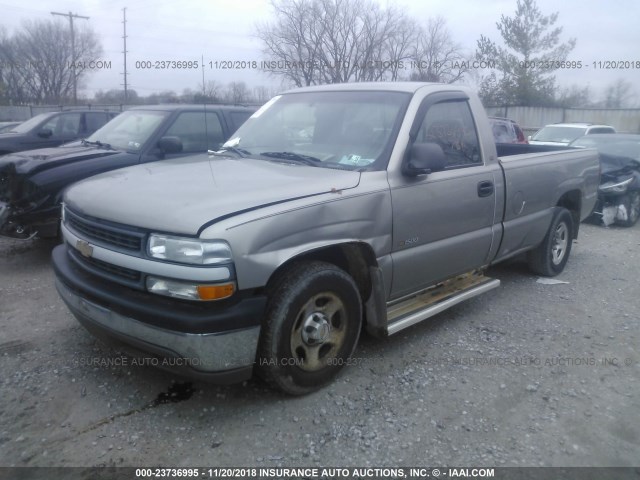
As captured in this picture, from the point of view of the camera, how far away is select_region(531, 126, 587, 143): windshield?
1427cm

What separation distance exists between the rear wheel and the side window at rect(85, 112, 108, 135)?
10.1 metres

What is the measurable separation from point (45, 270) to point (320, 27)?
27837mm

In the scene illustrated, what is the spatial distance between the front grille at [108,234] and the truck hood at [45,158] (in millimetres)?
2602

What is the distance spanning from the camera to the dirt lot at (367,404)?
280cm

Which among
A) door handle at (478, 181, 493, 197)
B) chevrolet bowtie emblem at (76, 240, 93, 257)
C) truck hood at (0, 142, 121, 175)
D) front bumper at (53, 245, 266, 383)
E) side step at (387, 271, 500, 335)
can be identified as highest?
truck hood at (0, 142, 121, 175)

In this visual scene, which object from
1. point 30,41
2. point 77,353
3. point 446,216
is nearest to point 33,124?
point 77,353

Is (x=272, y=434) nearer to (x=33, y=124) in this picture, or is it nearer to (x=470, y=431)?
(x=470, y=431)

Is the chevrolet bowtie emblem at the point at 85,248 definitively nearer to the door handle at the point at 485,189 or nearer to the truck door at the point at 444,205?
the truck door at the point at 444,205

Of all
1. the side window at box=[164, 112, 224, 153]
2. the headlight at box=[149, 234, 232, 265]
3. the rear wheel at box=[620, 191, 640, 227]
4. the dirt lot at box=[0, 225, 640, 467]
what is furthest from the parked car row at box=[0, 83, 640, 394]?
the rear wheel at box=[620, 191, 640, 227]

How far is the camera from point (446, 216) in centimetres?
394

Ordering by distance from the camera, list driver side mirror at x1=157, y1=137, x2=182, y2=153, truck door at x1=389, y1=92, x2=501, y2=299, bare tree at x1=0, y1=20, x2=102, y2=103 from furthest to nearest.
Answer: bare tree at x1=0, y1=20, x2=102, y2=103 → driver side mirror at x1=157, y1=137, x2=182, y2=153 → truck door at x1=389, y1=92, x2=501, y2=299

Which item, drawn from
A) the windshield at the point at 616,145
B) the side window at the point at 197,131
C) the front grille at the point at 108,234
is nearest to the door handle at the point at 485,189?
the front grille at the point at 108,234

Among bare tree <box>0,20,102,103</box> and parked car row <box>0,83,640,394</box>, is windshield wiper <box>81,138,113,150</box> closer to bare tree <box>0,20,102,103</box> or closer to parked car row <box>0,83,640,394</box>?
parked car row <box>0,83,640,394</box>

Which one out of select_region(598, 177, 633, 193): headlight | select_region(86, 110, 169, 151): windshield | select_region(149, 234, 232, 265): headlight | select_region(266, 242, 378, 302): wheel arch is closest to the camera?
select_region(149, 234, 232, 265): headlight
